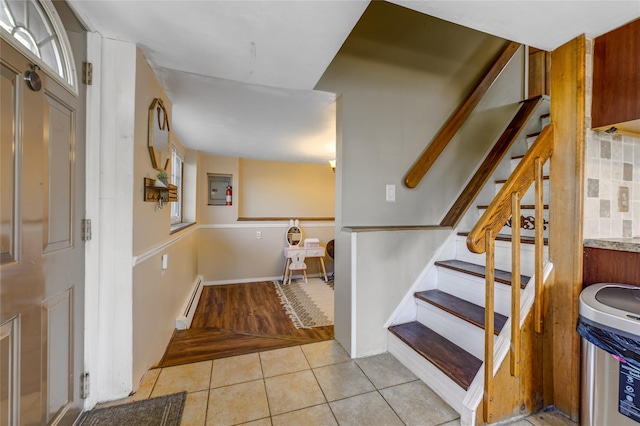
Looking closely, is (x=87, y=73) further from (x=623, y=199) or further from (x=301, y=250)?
(x=301, y=250)

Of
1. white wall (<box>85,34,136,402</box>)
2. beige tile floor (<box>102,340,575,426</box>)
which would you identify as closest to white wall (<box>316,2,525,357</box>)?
beige tile floor (<box>102,340,575,426</box>)

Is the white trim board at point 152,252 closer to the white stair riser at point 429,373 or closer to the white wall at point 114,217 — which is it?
the white wall at point 114,217

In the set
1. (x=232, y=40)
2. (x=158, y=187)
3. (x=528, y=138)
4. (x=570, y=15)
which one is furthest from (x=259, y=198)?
(x=570, y=15)

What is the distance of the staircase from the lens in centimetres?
129

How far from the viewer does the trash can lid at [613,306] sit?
36.2 inches

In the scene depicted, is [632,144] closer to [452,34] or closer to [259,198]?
[452,34]

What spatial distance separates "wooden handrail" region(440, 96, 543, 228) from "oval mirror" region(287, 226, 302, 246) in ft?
9.94

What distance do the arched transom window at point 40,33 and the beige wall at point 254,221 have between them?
3.05 meters

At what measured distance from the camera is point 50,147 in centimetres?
103

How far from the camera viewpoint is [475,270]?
1.74 meters

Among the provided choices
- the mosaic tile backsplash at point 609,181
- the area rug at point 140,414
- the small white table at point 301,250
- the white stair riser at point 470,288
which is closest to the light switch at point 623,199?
the mosaic tile backsplash at point 609,181

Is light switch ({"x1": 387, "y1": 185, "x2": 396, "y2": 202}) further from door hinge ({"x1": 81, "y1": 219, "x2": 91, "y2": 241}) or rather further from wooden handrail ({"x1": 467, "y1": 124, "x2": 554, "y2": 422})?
door hinge ({"x1": 81, "y1": 219, "x2": 91, "y2": 241})

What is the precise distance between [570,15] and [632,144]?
84cm

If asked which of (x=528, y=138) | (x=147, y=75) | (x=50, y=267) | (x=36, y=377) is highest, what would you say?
(x=147, y=75)
